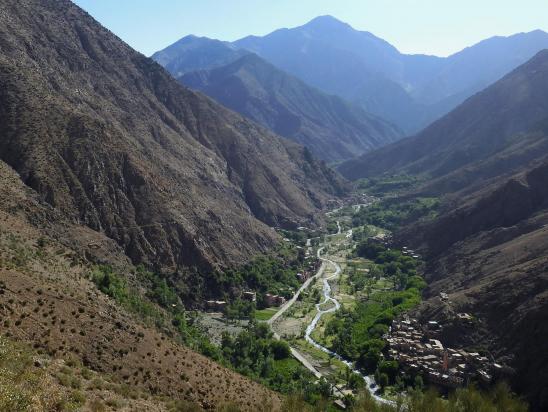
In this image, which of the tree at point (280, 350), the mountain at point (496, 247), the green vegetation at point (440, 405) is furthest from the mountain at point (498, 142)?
the green vegetation at point (440, 405)

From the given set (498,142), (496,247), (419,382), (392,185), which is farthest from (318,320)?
(498,142)

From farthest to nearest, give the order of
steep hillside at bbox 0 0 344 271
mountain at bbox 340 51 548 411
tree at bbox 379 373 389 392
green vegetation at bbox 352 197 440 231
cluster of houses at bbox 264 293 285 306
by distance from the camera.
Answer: green vegetation at bbox 352 197 440 231
cluster of houses at bbox 264 293 285 306
steep hillside at bbox 0 0 344 271
tree at bbox 379 373 389 392
mountain at bbox 340 51 548 411

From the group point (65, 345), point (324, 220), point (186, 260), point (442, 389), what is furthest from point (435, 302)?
point (324, 220)

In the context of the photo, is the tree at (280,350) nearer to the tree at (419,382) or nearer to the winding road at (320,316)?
the winding road at (320,316)

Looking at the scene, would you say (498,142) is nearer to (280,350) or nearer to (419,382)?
(280,350)

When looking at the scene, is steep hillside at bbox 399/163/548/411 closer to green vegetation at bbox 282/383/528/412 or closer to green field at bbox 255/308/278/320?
green vegetation at bbox 282/383/528/412

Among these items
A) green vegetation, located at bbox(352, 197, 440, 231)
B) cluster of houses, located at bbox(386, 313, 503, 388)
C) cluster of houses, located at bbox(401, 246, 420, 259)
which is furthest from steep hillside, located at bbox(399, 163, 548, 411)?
green vegetation, located at bbox(352, 197, 440, 231)
